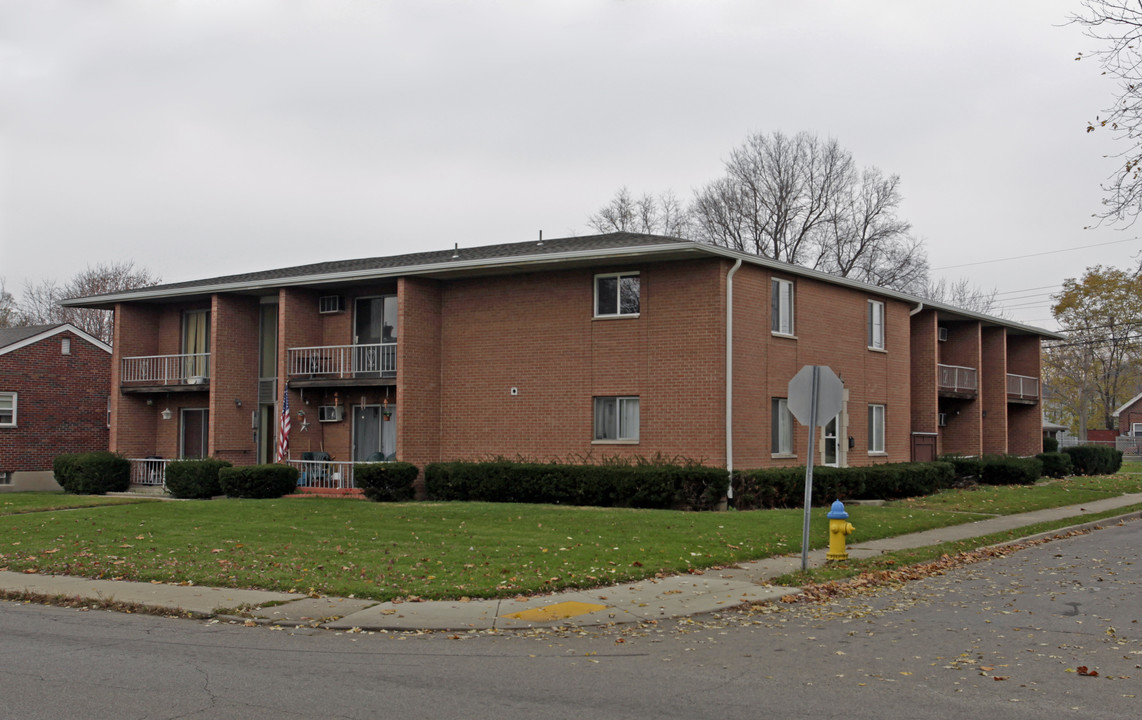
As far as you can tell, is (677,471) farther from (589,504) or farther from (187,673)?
(187,673)

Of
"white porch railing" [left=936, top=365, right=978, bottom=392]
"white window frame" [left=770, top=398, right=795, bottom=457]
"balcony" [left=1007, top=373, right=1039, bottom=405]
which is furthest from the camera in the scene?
"balcony" [left=1007, top=373, right=1039, bottom=405]

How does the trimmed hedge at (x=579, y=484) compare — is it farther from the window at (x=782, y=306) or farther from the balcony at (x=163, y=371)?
the balcony at (x=163, y=371)

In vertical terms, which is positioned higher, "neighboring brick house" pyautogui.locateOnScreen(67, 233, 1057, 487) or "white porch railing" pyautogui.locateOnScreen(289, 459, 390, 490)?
"neighboring brick house" pyautogui.locateOnScreen(67, 233, 1057, 487)

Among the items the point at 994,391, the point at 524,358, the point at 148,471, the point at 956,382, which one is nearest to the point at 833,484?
the point at 524,358

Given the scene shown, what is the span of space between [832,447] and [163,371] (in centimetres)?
1870

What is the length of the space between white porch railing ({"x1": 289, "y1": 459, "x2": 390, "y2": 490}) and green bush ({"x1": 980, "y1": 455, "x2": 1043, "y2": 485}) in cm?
1863

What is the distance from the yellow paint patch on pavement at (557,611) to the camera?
→ 33.8 ft

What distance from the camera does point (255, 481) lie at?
24.5m

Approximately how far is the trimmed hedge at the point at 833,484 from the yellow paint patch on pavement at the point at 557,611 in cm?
1132

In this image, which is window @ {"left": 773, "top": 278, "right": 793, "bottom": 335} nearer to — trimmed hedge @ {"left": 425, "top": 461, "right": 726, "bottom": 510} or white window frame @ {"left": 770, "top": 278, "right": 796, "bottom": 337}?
white window frame @ {"left": 770, "top": 278, "right": 796, "bottom": 337}

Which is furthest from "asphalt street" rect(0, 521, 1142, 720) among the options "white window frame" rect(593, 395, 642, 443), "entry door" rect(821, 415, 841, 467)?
"entry door" rect(821, 415, 841, 467)

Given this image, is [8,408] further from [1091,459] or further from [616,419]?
[1091,459]

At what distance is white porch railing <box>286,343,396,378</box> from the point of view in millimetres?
26406

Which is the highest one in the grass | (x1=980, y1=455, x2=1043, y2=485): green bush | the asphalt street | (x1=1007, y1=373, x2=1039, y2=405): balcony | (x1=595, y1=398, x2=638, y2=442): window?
(x1=1007, y1=373, x2=1039, y2=405): balcony
